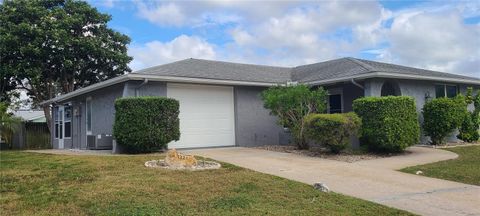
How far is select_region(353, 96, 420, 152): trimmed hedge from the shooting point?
533 inches

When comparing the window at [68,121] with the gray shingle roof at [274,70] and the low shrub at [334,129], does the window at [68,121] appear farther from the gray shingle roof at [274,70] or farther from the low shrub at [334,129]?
the low shrub at [334,129]

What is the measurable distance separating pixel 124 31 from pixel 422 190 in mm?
24920

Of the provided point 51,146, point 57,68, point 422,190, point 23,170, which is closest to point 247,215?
point 422,190

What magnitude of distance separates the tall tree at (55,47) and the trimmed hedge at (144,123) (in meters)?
13.8

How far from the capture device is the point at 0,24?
25.3 m

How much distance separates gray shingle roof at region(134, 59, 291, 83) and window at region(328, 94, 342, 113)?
84.6 inches

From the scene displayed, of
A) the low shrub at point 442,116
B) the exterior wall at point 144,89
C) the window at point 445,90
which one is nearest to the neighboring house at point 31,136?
the exterior wall at point 144,89

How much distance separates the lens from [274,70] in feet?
70.0

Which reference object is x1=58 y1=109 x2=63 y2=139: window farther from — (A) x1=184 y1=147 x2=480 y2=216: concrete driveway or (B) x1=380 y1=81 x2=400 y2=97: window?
(B) x1=380 y1=81 x2=400 y2=97: window

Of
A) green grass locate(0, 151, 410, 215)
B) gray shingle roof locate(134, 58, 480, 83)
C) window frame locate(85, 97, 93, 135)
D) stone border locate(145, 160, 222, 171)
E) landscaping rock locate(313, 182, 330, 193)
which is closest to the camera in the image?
green grass locate(0, 151, 410, 215)

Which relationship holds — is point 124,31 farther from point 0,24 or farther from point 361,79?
point 361,79

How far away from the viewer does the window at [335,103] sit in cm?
1784

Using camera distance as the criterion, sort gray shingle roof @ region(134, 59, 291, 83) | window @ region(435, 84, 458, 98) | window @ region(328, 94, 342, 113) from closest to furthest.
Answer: gray shingle roof @ region(134, 59, 291, 83) < window @ region(328, 94, 342, 113) < window @ region(435, 84, 458, 98)

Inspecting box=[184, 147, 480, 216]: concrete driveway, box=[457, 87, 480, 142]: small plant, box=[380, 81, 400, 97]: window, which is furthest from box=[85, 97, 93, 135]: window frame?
box=[457, 87, 480, 142]: small plant
